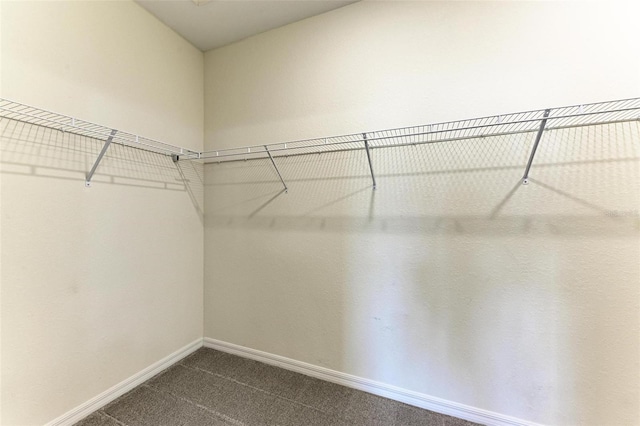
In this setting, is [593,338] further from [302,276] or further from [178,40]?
[178,40]

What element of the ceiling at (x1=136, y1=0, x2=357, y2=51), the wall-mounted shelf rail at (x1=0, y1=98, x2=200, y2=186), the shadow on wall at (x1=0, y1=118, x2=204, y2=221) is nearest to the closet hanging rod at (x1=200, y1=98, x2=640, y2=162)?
the shadow on wall at (x1=0, y1=118, x2=204, y2=221)

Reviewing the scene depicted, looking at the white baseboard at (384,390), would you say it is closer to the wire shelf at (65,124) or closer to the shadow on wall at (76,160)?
the shadow on wall at (76,160)

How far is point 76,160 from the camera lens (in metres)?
1.46

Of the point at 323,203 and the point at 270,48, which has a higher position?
the point at 270,48

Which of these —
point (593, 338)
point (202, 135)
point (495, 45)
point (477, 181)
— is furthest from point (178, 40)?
point (593, 338)

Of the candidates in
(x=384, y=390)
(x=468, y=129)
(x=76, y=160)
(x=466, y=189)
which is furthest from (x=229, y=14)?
(x=384, y=390)

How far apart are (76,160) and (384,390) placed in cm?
223

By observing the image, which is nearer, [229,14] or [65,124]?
[65,124]

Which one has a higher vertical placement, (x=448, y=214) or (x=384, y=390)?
(x=448, y=214)

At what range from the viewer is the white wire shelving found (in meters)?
1.23

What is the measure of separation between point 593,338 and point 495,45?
5.11ft

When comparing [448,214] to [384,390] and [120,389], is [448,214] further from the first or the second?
[120,389]

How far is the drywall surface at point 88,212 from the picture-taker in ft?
4.12

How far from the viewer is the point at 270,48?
78.9 inches
